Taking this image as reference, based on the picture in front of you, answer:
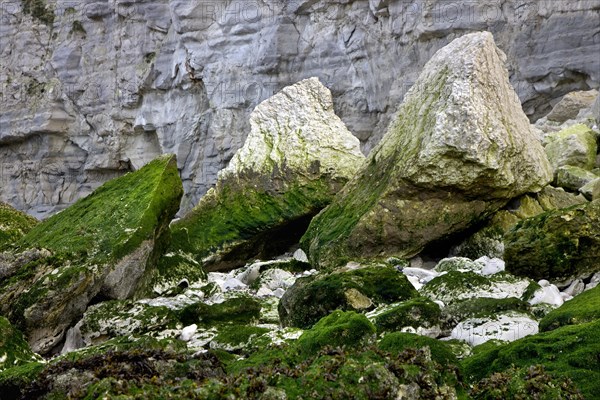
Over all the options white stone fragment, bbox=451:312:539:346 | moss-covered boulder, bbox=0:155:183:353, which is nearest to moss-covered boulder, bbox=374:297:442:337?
white stone fragment, bbox=451:312:539:346

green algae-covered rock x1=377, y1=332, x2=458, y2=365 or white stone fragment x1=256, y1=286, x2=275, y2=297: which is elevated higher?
green algae-covered rock x1=377, y1=332, x2=458, y2=365

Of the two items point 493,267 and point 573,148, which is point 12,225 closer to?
point 493,267

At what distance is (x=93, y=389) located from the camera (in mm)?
3557

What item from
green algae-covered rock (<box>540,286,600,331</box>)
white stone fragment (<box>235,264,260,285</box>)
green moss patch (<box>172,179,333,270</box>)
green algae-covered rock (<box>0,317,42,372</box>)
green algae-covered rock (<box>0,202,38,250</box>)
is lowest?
green moss patch (<box>172,179,333,270</box>)

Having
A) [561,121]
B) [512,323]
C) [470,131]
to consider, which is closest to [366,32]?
[561,121]

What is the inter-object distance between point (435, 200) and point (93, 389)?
8334mm

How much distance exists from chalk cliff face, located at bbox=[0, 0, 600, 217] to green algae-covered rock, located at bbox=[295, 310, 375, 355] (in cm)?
1934

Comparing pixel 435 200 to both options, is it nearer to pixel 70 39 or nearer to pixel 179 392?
pixel 179 392

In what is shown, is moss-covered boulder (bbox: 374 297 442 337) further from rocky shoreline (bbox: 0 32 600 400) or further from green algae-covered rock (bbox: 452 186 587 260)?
green algae-covered rock (bbox: 452 186 587 260)

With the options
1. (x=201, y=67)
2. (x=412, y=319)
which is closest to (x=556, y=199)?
(x=412, y=319)

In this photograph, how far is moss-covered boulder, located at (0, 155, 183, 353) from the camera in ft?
26.1

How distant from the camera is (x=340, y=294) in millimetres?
7176

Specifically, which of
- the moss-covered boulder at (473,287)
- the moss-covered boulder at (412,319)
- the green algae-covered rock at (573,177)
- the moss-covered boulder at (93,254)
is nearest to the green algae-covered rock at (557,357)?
the moss-covered boulder at (412,319)

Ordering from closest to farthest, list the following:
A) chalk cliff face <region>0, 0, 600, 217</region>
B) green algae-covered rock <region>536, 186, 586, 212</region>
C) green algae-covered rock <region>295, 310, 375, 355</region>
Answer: green algae-covered rock <region>295, 310, 375, 355</region> < green algae-covered rock <region>536, 186, 586, 212</region> < chalk cliff face <region>0, 0, 600, 217</region>
